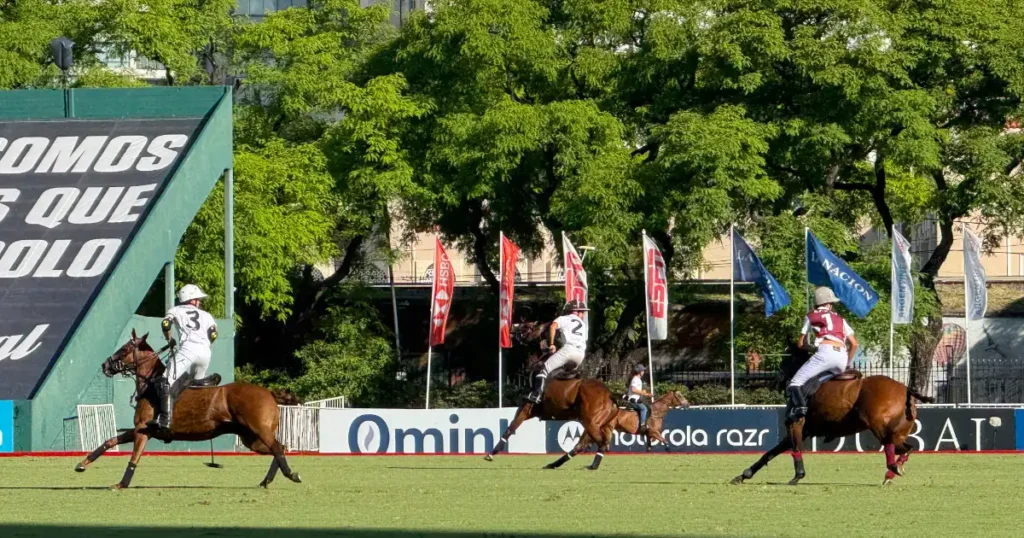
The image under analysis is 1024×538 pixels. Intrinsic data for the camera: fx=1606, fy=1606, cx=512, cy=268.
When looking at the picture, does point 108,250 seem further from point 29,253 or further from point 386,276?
point 386,276

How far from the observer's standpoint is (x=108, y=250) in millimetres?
32719

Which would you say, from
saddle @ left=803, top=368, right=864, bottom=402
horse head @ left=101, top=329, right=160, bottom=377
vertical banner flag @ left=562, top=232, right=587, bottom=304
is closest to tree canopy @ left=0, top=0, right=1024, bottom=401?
vertical banner flag @ left=562, top=232, right=587, bottom=304

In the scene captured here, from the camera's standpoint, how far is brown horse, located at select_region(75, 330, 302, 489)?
1559 cm

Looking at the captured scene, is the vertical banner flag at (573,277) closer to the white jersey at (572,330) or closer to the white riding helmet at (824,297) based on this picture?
the white jersey at (572,330)

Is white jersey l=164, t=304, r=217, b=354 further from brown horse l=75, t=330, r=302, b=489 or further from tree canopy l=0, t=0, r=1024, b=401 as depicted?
tree canopy l=0, t=0, r=1024, b=401

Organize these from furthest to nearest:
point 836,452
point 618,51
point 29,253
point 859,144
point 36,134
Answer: point 618,51 < point 859,144 < point 36,134 < point 29,253 < point 836,452

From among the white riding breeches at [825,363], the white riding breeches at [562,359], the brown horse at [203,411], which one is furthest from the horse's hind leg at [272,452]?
the white riding breeches at [825,363]

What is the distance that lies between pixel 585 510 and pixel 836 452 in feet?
56.3

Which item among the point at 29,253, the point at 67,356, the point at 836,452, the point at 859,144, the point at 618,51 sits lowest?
the point at 836,452

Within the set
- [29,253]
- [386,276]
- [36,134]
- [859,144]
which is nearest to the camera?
[29,253]

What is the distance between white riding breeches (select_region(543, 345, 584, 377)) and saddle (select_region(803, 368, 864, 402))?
163 inches

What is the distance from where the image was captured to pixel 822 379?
1592 cm

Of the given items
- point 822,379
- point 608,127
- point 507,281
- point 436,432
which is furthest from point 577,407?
point 608,127

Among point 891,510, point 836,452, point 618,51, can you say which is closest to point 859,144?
point 618,51
